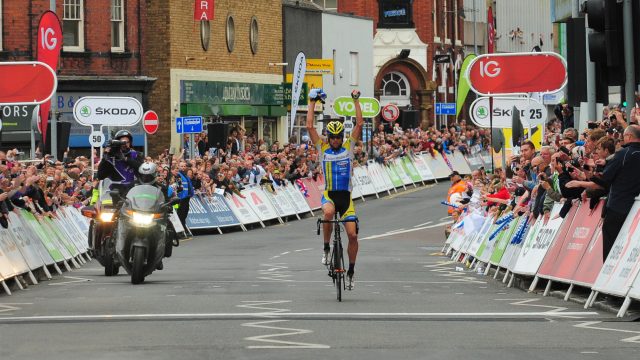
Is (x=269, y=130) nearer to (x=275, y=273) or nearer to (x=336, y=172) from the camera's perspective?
(x=275, y=273)

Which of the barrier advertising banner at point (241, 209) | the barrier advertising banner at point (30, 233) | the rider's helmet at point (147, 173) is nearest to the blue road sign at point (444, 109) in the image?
the barrier advertising banner at point (241, 209)

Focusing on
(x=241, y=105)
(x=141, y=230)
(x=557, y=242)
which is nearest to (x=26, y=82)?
(x=141, y=230)

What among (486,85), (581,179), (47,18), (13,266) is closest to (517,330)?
(581,179)

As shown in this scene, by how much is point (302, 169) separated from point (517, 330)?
117 feet

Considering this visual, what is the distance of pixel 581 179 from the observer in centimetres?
1836

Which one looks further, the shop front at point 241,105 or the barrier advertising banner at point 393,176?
the barrier advertising banner at point 393,176

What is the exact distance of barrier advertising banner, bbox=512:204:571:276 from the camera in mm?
20141

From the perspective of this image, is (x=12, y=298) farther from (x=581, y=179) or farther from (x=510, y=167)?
(x=510, y=167)

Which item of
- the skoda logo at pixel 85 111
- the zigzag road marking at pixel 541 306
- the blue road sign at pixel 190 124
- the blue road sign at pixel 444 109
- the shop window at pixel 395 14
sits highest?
the shop window at pixel 395 14

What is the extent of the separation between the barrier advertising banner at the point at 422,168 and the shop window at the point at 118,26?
12965 mm

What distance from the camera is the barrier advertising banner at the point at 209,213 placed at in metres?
40.8

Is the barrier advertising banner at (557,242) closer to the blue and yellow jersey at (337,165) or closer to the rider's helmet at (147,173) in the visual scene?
the blue and yellow jersey at (337,165)

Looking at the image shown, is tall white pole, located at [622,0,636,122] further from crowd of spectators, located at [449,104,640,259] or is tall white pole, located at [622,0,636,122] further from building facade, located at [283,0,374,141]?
building facade, located at [283,0,374,141]

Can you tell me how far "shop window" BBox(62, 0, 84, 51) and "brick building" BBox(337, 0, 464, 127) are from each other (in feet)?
111
